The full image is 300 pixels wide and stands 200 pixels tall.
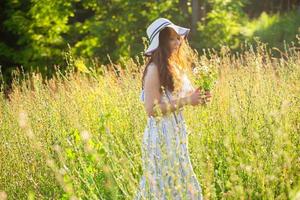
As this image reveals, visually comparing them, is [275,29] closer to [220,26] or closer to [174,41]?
[220,26]

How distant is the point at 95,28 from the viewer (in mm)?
10992

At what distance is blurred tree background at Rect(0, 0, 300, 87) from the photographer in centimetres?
1092

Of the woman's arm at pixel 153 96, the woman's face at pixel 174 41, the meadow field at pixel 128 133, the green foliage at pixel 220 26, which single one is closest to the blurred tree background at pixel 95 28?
the green foliage at pixel 220 26

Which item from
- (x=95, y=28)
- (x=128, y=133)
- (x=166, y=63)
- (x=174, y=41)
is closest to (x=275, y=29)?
(x=95, y=28)

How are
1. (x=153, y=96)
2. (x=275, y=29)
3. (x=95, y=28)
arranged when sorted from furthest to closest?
1. (x=275, y=29)
2. (x=95, y=28)
3. (x=153, y=96)

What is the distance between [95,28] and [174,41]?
7117 mm

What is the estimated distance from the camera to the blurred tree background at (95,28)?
35.8 ft

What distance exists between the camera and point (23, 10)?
1130 centimetres

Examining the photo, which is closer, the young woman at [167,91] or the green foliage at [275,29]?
the young woman at [167,91]

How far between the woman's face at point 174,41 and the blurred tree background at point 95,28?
264 inches

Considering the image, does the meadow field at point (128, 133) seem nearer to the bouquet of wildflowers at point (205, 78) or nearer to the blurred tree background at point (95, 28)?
the bouquet of wildflowers at point (205, 78)

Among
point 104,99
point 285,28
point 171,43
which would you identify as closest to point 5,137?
point 104,99

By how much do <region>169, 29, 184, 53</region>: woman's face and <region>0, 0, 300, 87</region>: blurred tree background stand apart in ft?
22.0

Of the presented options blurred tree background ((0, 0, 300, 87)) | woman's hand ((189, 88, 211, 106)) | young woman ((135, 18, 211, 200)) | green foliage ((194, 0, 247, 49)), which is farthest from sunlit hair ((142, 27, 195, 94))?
green foliage ((194, 0, 247, 49))
